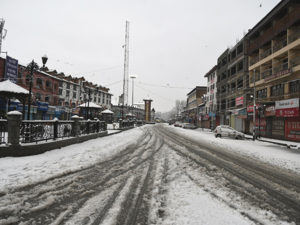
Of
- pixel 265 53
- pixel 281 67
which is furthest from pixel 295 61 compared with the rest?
pixel 265 53

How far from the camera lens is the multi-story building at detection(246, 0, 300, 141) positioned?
58.8 feet

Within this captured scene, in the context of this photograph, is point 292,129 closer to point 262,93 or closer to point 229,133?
point 229,133

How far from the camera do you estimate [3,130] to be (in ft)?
23.5

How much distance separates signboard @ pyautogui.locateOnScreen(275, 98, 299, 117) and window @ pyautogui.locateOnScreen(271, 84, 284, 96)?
1.89 metres

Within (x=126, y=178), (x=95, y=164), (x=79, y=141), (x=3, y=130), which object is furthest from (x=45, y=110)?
(x=126, y=178)

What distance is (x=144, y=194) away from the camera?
12.3 ft

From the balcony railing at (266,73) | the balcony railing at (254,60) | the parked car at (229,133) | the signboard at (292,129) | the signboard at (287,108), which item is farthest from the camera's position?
the balcony railing at (254,60)

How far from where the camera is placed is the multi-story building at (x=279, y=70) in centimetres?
1792

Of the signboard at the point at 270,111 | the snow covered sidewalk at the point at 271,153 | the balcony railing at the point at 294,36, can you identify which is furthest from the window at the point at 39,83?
the balcony railing at the point at 294,36

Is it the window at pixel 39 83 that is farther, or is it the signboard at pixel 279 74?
the window at pixel 39 83

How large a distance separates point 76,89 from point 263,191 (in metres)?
46.8

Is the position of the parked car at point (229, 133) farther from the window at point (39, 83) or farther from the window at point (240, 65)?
the window at point (39, 83)

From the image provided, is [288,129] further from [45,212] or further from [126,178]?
[45,212]

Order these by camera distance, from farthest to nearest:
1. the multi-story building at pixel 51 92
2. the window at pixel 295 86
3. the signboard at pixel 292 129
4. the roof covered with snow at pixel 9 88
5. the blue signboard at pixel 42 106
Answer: the blue signboard at pixel 42 106
the multi-story building at pixel 51 92
the window at pixel 295 86
the signboard at pixel 292 129
the roof covered with snow at pixel 9 88
